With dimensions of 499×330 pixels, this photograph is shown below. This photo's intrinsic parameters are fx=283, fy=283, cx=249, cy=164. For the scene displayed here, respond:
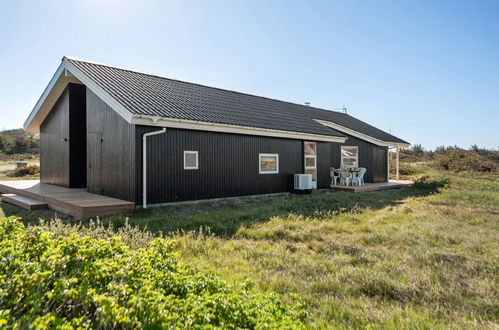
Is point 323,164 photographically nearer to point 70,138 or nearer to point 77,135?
point 77,135

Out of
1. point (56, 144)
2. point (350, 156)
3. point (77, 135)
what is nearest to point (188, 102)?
point (77, 135)

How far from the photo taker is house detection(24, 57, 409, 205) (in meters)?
7.65

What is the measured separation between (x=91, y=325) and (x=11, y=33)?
39.7 feet

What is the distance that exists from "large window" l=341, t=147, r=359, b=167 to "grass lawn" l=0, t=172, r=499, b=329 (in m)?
6.92

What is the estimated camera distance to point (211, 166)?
8.81 metres

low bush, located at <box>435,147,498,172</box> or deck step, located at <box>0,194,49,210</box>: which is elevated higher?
low bush, located at <box>435,147,498,172</box>

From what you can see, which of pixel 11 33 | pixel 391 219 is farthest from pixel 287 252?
pixel 11 33

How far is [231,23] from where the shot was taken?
10305mm

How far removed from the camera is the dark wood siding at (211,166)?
7.67m

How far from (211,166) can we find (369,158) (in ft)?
32.8

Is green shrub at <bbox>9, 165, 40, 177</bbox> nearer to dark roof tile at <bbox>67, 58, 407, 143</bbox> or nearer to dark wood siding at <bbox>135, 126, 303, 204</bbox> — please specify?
dark roof tile at <bbox>67, 58, 407, 143</bbox>

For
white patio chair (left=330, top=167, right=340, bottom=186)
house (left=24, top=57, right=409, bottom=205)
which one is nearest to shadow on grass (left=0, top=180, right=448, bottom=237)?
house (left=24, top=57, right=409, bottom=205)

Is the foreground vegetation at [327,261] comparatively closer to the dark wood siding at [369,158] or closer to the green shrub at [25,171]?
the dark wood siding at [369,158]

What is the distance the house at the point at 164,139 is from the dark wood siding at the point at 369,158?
0.82 ft
